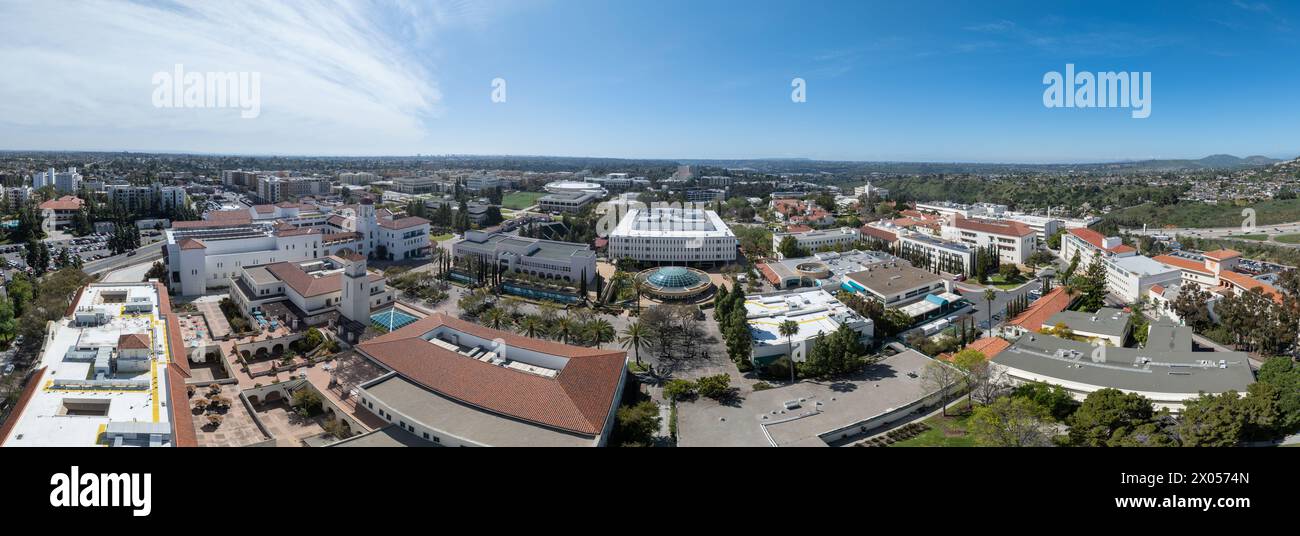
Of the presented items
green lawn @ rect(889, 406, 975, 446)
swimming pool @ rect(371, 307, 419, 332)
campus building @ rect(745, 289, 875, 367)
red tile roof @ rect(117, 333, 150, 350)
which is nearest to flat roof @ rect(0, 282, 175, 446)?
red tile roof @ rect(117, 333, 150, 350)

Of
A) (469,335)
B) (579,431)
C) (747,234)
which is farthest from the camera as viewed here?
(747,234)

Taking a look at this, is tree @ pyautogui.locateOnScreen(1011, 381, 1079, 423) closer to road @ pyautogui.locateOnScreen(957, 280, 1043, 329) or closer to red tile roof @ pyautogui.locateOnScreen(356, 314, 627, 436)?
road @ pyautogui.locateOnScreen(957, 280, 1043, 329)

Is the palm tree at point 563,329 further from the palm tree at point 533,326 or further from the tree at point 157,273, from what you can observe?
the tree at point 157,273

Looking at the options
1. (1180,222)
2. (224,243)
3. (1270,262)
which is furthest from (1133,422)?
(1180,222)

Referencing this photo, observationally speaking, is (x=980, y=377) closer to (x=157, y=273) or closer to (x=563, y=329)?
(x=563, y=329)

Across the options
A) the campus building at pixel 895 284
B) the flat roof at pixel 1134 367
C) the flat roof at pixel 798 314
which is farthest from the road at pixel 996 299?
the flat roof at pixel 798 314
